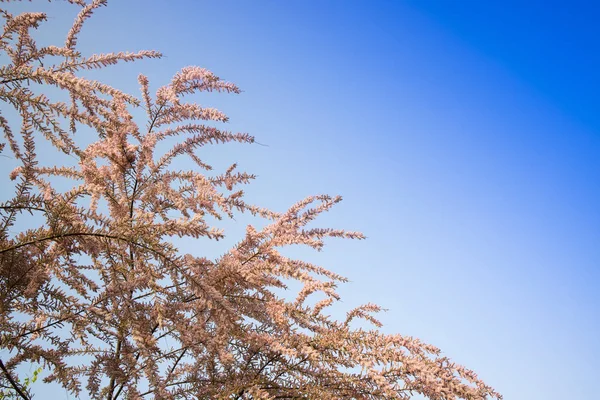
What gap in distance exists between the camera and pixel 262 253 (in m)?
2.82

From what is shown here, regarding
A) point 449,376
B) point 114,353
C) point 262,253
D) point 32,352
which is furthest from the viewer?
point 114,353

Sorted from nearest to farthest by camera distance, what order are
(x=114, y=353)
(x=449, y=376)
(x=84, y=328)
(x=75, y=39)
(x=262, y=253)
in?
(x=449, y=376) → (x=84, y=328) → (x=262, y=253) → (x=114, y=353) → (x=75, y=39)

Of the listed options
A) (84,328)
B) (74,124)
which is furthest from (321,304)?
(74,124)

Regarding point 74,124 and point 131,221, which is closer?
point 131,221

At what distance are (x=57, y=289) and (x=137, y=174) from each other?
4.14ft

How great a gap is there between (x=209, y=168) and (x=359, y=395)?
9.44 ft

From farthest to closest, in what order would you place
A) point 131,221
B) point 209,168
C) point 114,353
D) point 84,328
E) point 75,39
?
point 209,168 → point 75,39 → point 114,353 → point 84,328 → point 131,221

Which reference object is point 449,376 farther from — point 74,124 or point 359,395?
point 74,124

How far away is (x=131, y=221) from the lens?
5.96ft

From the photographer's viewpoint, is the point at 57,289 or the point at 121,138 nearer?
the point at 57,289

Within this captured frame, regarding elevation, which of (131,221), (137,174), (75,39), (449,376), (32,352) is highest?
(75,39)

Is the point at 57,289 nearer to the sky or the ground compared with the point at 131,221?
nearer to the ground

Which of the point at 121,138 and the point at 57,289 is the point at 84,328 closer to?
the point at 57,289

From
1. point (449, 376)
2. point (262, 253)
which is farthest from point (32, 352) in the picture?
point (449, 376)
